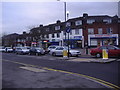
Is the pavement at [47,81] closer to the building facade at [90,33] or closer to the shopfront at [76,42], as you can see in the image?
the building facade at [90,33]

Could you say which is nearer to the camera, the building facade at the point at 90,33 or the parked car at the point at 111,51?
the parked car at the point at 111,51

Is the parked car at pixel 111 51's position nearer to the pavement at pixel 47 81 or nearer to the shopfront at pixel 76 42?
the pavement at pixel 47 81

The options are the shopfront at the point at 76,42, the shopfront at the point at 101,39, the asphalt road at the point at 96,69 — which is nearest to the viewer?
the asphalt road at the point at 96,69

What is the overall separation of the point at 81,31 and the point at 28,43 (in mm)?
28785

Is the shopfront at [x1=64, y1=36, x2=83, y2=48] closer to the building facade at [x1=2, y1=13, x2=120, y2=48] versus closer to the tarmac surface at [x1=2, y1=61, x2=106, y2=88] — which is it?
the building facade at [x1=2, y1=13, x2=120, y2=48]

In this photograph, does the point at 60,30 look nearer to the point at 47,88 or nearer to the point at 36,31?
the point at 36,31

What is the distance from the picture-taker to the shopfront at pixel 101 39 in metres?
41.6

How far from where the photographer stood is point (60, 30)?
166ft

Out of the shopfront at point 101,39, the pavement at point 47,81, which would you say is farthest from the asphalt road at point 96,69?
the shopfront at point 101,39

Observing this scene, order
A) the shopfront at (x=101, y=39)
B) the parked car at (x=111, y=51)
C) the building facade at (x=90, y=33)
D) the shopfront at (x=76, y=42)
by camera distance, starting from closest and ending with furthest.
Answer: the parked car at (x=111, y=51) < the shopfront at (x=101, y=39) < the building facade at (x=90, y=33) < the shopfront at (x=76, y=42)

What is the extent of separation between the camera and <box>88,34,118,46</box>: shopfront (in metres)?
41.6

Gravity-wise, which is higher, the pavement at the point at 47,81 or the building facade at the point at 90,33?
the building facade at the point at 90,33

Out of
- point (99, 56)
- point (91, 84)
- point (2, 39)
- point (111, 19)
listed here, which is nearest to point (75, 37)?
point (111, 19)

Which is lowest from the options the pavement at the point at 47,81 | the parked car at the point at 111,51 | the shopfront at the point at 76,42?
the pavement at the point at 47,81
